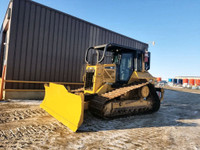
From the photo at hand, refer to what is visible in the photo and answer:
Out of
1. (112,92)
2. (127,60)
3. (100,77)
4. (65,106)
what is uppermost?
(127,60)

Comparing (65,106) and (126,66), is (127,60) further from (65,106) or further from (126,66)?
(65,106)

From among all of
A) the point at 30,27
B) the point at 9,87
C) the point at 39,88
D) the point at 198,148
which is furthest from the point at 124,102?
the point at 30,27

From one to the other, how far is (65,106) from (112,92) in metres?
1.71

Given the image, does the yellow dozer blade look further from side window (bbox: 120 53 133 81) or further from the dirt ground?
side window (bbox: 120 53 133 81)

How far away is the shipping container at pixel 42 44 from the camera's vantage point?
27.1 ft

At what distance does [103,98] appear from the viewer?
496cm

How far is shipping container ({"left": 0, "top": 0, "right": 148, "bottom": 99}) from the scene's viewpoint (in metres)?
8.27

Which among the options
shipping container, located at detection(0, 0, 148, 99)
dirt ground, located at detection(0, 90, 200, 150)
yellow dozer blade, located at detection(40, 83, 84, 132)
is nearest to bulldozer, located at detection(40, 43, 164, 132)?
yellow dozer blade, located at detection(40, 83, 84, 132)

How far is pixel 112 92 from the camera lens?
17.5ft

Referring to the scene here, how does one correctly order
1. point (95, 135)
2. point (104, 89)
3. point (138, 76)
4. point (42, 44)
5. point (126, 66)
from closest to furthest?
1. point (95, 135)
2. point (104, 89)
3. point (138, 76)
4. point (126, 66)
5. point (42, 44)

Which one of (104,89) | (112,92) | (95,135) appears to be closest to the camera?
(95,135)

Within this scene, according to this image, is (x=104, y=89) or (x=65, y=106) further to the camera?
(x=104, y=89)

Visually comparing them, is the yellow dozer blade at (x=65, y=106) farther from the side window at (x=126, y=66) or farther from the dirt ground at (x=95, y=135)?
the side window at (x=126, y=66)

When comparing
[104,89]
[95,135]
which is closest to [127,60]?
[104,89]
